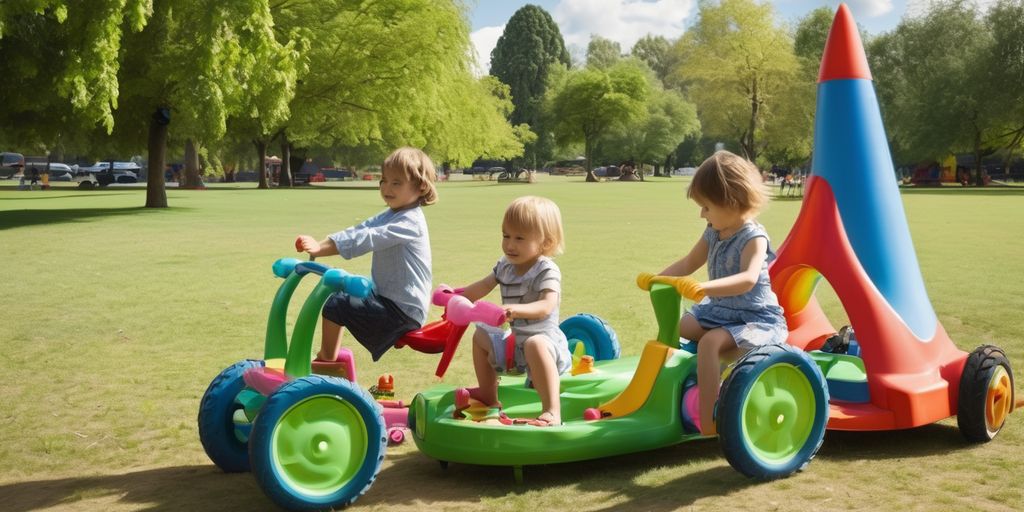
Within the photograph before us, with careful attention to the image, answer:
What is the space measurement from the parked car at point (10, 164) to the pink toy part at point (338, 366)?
3108 inches

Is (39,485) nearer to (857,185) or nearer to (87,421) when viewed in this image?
(87,421)

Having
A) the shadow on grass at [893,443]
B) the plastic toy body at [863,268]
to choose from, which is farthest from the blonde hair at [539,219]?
the shadow on grass at [893,443]

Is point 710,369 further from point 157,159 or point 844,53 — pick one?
point 157,159

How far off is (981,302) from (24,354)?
28.0 ft

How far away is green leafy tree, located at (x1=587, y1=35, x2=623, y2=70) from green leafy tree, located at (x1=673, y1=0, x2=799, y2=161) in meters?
44.4

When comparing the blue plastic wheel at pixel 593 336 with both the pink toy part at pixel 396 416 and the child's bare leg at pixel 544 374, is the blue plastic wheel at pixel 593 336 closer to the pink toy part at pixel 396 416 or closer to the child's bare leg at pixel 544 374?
the pink toy part at pixel 396 416

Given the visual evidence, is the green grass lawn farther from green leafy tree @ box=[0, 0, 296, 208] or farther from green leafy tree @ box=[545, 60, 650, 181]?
green leafy tree @ box=[545, 60, 650, 181]

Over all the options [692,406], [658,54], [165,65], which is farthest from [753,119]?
[658,54]

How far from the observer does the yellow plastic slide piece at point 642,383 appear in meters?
4.48

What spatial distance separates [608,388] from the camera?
15.4ft

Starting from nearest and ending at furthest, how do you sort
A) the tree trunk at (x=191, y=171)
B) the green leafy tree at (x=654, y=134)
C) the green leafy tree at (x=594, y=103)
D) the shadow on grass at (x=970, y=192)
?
the shadow on grass at (x=970, y=192) → the tree trunk at (x=191, y=171) → the green leafy tree at (x=594, y=103) → the green leafy tree at (x=654, y=134)

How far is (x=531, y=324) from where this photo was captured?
4383 millimetres

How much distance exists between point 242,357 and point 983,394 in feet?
16.1

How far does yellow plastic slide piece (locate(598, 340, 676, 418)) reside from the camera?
14.7ft
